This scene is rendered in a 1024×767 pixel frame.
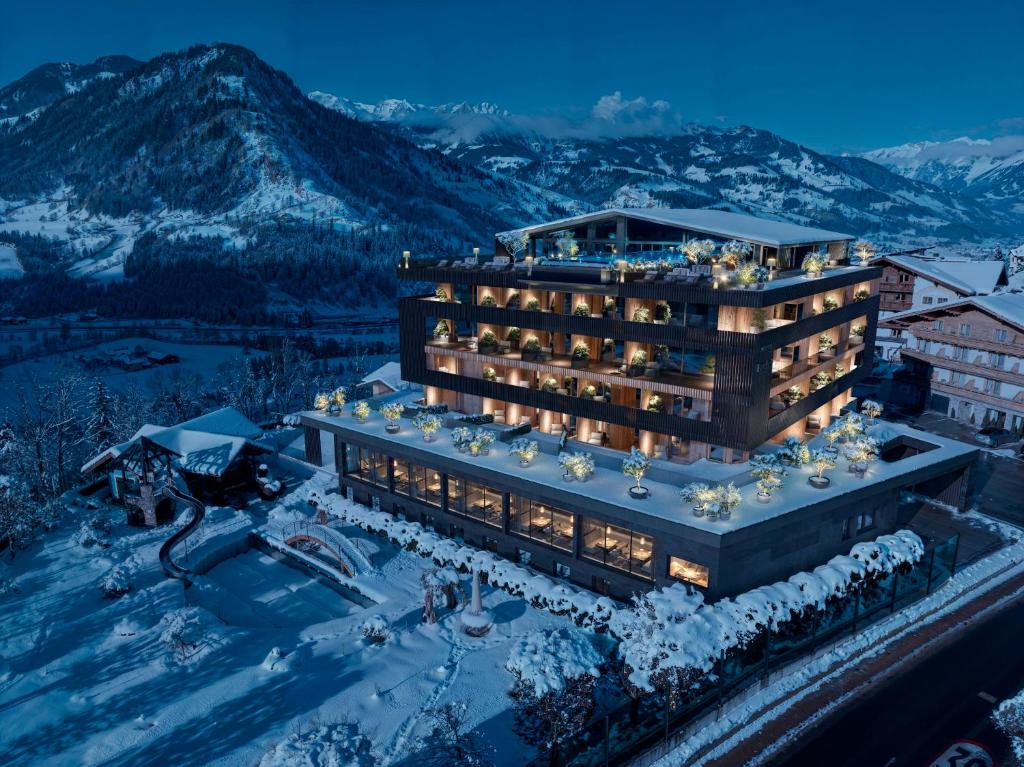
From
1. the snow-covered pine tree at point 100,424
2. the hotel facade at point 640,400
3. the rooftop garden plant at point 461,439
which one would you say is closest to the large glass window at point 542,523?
the hotel facade at point 640,400

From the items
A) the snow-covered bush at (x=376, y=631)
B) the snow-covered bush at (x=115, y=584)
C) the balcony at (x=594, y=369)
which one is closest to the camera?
the snow-covered bush at (x=376, y=631)

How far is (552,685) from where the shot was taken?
72.6 ft

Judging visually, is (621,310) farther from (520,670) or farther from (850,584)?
(520,670)

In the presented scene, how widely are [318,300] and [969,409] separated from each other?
480ft

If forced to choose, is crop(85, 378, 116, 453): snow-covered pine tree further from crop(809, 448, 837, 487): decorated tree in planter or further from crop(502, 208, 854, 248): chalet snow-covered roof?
crop(809, 448, 837, 487): decorated tree in planter

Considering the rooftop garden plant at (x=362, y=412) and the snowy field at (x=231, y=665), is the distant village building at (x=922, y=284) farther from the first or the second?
the snowy field at (x=231, y=665)

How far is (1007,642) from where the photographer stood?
29.1 metres

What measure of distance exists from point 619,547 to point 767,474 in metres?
7.82

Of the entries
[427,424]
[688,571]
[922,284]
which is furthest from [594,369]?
[922,284]

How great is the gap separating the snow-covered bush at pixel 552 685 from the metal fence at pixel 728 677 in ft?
2.44

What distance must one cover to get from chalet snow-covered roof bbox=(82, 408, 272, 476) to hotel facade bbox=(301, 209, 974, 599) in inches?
211

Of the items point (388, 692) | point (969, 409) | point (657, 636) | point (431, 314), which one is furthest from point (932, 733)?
point (969, 409)

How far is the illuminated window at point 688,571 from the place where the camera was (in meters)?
29.6

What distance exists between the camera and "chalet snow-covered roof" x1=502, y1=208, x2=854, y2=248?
42.6 meters
